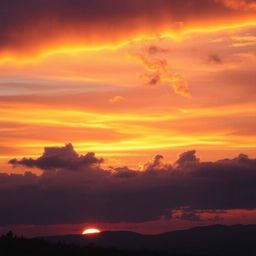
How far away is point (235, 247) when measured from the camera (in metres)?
188

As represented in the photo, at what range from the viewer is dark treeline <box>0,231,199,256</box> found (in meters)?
74.9

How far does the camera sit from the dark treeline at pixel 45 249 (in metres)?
74.9

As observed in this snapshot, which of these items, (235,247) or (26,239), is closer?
(26,239)

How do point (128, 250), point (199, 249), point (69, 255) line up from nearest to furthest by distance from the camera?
point (69, 255), point (128, 250), point (199, 249)

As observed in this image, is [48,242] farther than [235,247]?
No

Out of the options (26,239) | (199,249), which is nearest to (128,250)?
(26,239)

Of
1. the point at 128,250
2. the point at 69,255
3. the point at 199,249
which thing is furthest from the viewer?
the point at 199,249

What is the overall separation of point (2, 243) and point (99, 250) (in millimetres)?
10214

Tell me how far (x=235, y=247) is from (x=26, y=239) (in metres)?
115

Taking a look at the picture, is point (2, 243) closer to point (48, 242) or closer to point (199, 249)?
point (48, 242)

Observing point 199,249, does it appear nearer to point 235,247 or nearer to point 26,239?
point 235,247

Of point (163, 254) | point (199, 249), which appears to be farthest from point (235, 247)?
point (163, 254)

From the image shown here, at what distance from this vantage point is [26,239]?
80875 mm

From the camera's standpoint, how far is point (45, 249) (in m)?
76.6
